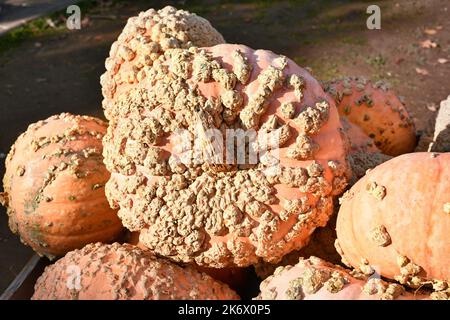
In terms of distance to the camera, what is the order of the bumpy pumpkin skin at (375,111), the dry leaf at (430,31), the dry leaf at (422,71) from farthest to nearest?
the dry leaf at (430,31) < the dry leaf at (422,71) < the bumpy pumpkin skin at (375,111)

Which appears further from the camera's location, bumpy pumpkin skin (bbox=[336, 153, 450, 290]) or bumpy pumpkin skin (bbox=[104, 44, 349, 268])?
bumpy pumpkin skin (bbox=[104, 44, 349, 268])

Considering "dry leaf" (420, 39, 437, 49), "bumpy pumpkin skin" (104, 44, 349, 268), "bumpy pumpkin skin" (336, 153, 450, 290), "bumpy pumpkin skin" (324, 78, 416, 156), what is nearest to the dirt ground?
"dry leaf" (420, 39, 437, 49)

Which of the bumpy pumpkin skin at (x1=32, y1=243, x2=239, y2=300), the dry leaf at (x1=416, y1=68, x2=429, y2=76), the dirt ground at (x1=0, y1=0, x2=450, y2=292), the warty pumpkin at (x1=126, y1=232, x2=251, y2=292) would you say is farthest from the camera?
the dry leaf at (x1=416, y1=68, x2=429, y2=76)

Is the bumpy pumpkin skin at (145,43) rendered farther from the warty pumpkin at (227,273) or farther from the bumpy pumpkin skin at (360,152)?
the bumpy pumpkin skin at (360,152)

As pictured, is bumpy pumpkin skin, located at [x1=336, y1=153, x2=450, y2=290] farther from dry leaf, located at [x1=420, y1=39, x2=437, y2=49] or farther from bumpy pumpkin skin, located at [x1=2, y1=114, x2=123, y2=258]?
dry leaf, located at [x1=420, y1=39, x2=437, y2=49]

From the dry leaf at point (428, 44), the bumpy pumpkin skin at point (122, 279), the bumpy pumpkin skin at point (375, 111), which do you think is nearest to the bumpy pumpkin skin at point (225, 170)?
the bumpy pumpkin skin at point (122, 279)

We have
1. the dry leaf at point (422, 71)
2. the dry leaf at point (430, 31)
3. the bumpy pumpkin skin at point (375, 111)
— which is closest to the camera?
the bumpy pumpkin skin at point (375, 111)

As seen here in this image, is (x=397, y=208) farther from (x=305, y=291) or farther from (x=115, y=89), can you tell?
(x=115, y=89)
